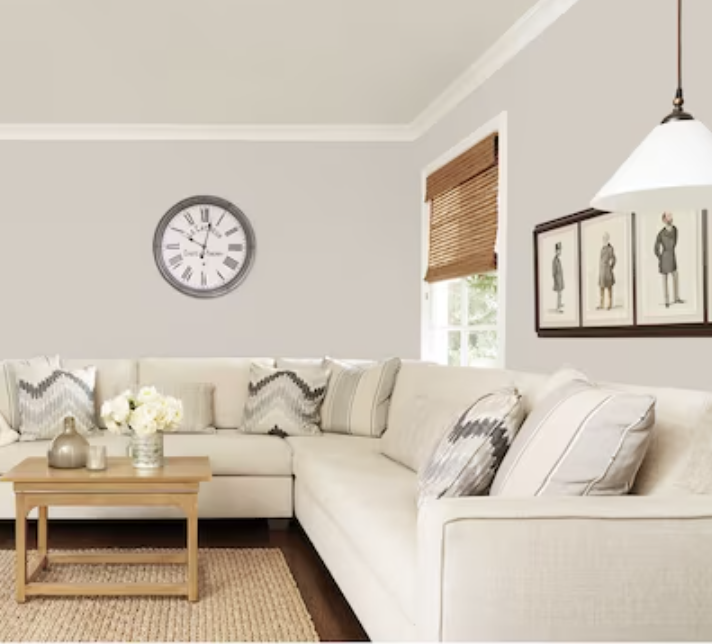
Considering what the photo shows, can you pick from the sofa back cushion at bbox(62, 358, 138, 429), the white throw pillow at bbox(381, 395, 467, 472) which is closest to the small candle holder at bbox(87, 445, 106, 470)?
the white throw pillow at bbox(381, 395, 467, 472)

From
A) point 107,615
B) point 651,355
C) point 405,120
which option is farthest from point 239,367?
point 651,355

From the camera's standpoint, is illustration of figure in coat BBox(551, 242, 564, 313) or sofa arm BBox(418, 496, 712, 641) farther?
illustration of figure in coat BBox(551, 242, 564, 313)

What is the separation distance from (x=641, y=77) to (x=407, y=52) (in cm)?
154

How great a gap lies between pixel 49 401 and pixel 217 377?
0.95m

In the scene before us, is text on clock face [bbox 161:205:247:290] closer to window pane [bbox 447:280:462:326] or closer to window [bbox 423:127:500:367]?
window [bbox 423:127:500:367]

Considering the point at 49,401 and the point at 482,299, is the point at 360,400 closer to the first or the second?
the point at 482,299

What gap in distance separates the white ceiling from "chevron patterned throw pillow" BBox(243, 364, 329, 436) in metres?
1.61

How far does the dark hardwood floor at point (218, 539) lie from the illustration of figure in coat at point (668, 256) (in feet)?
5.15

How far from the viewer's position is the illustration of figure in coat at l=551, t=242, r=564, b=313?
12.6 feet

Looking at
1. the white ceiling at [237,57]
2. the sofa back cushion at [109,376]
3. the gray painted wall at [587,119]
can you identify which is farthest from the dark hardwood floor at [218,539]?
the white ceiling at [237,57]

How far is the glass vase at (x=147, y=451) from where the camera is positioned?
11.8ft

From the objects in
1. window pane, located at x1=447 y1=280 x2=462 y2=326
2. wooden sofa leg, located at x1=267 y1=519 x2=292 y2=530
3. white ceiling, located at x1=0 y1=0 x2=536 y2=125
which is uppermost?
white ceiling, located at x1=0 y1=0 x2=536 y2=125

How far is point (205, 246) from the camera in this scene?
601 cm

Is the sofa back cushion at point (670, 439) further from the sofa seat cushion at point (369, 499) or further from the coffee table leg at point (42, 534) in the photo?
the coffee table leg at point (42, 534)
